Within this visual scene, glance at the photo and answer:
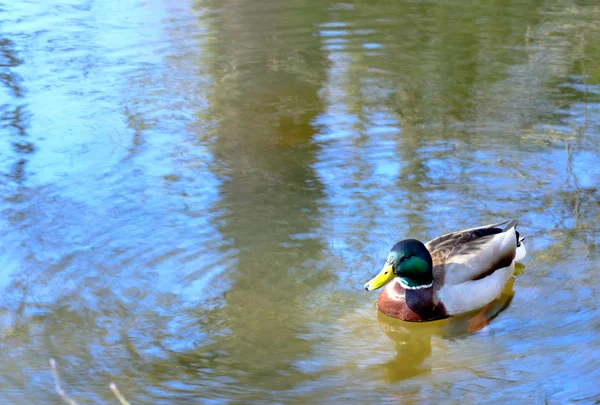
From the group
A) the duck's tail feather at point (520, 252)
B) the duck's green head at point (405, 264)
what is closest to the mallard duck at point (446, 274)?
the duck's green head at point (405, 264)

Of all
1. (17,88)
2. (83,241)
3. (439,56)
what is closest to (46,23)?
(17,88)

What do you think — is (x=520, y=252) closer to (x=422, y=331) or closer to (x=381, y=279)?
(x=422, y=331)

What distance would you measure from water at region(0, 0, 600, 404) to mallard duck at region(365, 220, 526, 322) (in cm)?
12

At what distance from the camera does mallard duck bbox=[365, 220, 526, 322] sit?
19.1 ft

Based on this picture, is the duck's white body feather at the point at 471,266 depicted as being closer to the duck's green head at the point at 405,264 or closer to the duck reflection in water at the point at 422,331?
the duck reflection in water at the point at 422,331

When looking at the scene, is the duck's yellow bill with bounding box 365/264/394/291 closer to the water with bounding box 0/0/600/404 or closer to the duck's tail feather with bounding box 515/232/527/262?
the water with bounding box 0/0/600/404

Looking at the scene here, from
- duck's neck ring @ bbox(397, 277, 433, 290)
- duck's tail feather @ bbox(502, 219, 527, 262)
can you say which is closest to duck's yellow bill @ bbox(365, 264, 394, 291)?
duck's neck ring @ bbox(397, 277, 433, 290)

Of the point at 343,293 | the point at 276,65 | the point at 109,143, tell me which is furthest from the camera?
the point at 276,65

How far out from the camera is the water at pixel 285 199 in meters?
5.22

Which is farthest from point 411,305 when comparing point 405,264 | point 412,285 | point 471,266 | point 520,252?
point 520,252

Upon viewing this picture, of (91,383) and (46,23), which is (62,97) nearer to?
(46,23)

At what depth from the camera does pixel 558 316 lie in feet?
18.6

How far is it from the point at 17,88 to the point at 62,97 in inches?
28.7

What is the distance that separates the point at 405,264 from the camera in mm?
5797
